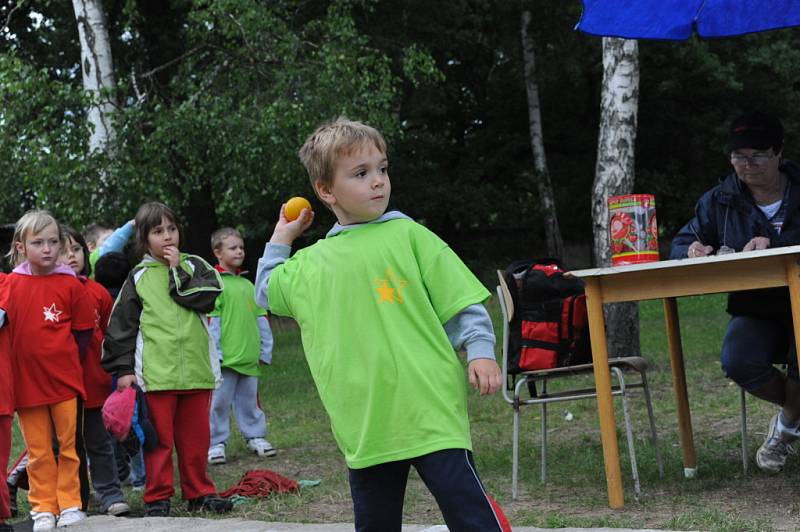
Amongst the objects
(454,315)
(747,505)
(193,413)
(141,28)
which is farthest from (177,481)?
(141,28)

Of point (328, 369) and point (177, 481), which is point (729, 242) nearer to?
point (328, 369)

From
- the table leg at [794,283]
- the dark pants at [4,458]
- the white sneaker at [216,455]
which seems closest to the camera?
the table leg at [794,283]

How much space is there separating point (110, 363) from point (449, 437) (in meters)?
3.16

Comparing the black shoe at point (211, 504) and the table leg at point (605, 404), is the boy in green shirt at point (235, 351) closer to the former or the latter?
the black shoe at point (211, 504)

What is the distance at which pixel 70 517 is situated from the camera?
5867 mm

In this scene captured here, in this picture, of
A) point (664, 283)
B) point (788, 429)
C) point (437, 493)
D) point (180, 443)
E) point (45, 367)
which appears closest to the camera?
point (437, 493)

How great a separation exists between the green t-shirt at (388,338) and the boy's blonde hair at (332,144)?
8.5 inches

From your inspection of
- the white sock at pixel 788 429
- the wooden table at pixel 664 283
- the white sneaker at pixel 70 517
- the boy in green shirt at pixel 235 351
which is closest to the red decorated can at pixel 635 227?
the wooden table at pixel 664 283

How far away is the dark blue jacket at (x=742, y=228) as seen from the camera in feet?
17.9

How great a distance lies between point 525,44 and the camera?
27.1m

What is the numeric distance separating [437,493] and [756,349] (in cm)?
270

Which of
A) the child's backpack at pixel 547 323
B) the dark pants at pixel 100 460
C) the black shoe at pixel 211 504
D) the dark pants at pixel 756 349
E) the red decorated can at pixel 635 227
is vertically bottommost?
the black shoe at pixel 211 504

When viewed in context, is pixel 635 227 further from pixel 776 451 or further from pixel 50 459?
pixel 50 459

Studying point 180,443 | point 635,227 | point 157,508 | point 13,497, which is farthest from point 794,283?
point 13,497
